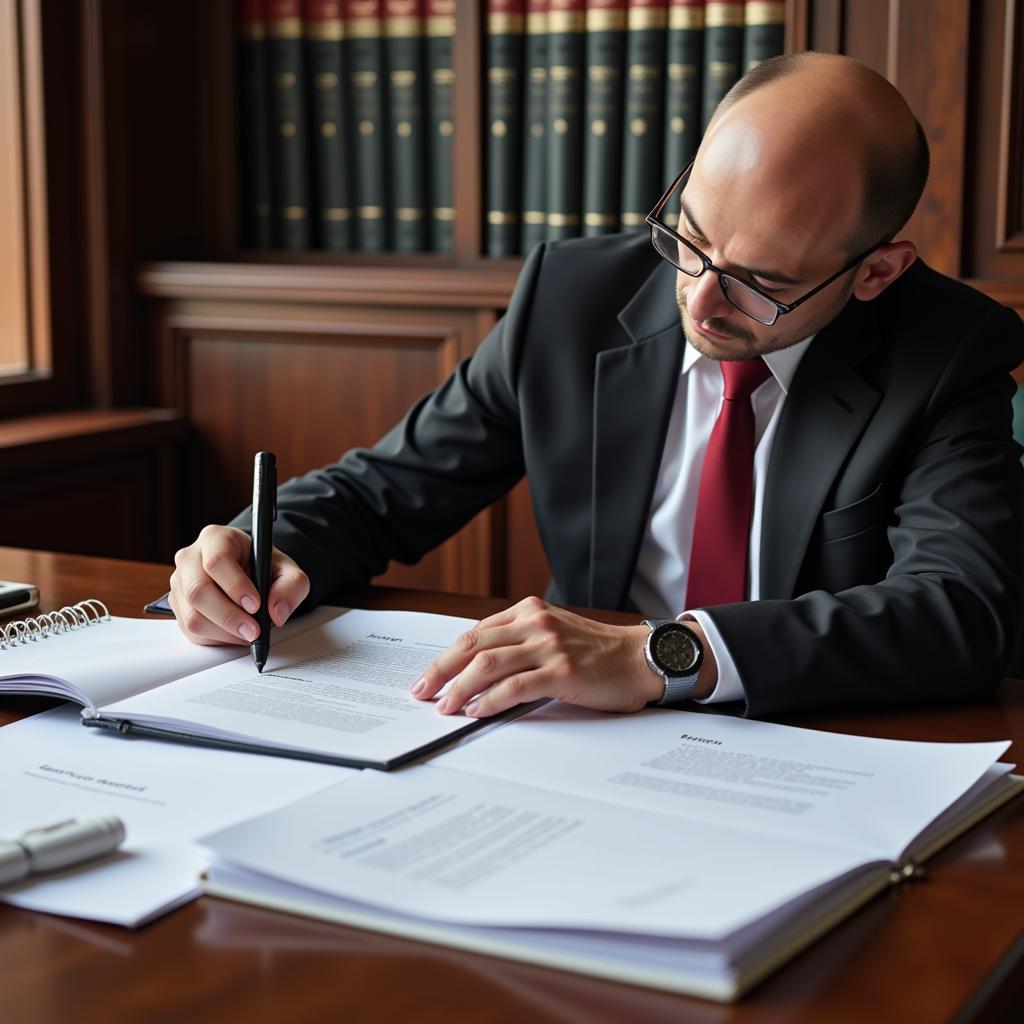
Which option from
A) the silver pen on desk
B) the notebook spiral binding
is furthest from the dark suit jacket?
the silver pen on desk

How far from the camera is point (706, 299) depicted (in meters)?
1.53

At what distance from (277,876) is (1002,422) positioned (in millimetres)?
1138

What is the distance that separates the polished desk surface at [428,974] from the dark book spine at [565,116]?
2.13 meters

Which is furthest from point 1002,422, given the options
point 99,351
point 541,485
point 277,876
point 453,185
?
point 99,351

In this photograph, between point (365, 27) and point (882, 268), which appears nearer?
point (882, 268)

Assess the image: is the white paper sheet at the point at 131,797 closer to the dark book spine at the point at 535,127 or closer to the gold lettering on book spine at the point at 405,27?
the dark book spine at the point at 535,127

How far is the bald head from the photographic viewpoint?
4.91 ft

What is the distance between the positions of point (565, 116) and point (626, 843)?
217 cm

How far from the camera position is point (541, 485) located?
1.84 meters

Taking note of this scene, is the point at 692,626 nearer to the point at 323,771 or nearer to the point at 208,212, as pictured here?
the point at 323,771

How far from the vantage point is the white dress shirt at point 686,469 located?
1.68 metres

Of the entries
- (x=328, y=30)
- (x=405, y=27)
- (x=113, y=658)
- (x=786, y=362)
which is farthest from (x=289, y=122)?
(x=113, y=658)

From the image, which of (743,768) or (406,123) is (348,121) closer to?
(406,123)

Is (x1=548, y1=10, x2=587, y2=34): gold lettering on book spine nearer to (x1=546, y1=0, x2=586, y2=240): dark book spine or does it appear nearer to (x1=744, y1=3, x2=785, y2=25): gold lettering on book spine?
(x1=546, y1=0, x2=586, y2=240): dark book spine
